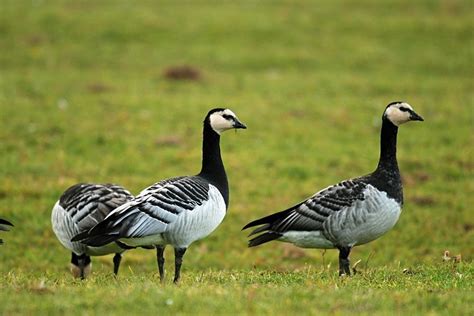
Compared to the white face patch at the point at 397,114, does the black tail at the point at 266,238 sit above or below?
below

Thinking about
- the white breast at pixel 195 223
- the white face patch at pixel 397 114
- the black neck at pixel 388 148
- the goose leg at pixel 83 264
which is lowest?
the goose leg at pixel 83 264

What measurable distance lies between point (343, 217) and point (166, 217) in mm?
2513

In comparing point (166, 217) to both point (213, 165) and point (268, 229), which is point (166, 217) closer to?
point (213, 165)

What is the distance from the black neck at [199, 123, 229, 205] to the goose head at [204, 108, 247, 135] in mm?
106

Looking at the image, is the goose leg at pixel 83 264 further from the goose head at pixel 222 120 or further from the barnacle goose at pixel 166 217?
the goose head at pixel 222 120

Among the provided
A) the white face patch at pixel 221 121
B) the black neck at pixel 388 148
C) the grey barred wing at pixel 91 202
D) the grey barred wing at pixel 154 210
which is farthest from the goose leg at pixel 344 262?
the grey barred wing at pixel 91 202

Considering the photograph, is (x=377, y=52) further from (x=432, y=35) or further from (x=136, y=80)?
(x=136, y=80)

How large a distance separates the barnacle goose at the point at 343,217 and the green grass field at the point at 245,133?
1.72 feet

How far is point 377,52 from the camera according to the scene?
3278 cm

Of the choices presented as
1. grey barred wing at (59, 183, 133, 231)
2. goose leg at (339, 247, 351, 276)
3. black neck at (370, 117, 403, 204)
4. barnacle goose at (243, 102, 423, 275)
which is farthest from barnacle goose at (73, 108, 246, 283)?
black neck at (370, 117, 403, 204)

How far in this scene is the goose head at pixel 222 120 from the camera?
11.2 metres

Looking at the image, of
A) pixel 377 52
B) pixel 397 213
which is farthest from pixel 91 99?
pixel 397 213

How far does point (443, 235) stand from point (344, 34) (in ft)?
63.8

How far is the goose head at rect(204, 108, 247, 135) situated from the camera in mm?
11250
